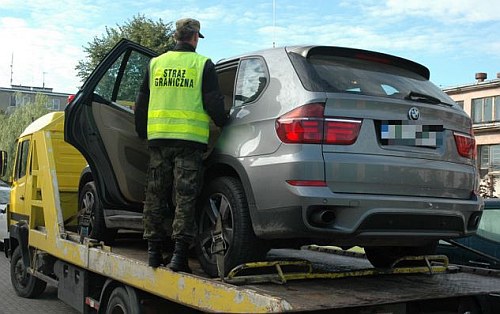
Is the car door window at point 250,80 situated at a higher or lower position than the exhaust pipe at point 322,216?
higher

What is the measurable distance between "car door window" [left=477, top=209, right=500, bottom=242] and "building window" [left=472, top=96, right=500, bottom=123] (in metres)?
41.0

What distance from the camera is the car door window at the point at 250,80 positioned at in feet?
13.1

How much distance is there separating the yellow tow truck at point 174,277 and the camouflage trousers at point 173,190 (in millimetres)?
307

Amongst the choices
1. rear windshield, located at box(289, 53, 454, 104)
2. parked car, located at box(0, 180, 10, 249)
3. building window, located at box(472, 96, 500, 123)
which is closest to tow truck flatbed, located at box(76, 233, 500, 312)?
rear windshield, located at box(289, 53, 454, 104)

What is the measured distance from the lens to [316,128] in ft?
11.5

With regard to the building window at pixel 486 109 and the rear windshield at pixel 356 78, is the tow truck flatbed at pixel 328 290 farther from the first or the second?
the building window at pixel 486 109

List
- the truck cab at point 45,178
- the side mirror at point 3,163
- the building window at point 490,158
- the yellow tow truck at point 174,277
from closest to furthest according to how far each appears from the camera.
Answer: the yellow tow truck at point 174,277
the truck cab at point 45,178
the side mirror at point 3,163
the building window at point 490,158

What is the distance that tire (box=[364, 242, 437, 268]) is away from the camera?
459 centimetres

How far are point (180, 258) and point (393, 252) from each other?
181cm

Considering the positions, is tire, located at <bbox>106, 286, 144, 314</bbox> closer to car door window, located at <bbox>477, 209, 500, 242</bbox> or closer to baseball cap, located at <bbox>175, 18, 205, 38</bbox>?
baseball cap, located at <bbox>175, 18, 205, 38</bbox>

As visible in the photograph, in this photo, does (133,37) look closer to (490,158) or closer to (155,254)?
(155,254)

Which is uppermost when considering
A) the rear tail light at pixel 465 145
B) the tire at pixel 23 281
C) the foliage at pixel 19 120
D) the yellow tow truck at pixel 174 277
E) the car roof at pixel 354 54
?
the foliage at pixel 19 120

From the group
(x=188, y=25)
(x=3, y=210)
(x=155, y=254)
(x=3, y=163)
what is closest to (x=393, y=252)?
(x=155, y=254)

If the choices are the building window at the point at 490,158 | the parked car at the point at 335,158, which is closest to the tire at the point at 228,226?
the parked car at the point at 335,158
